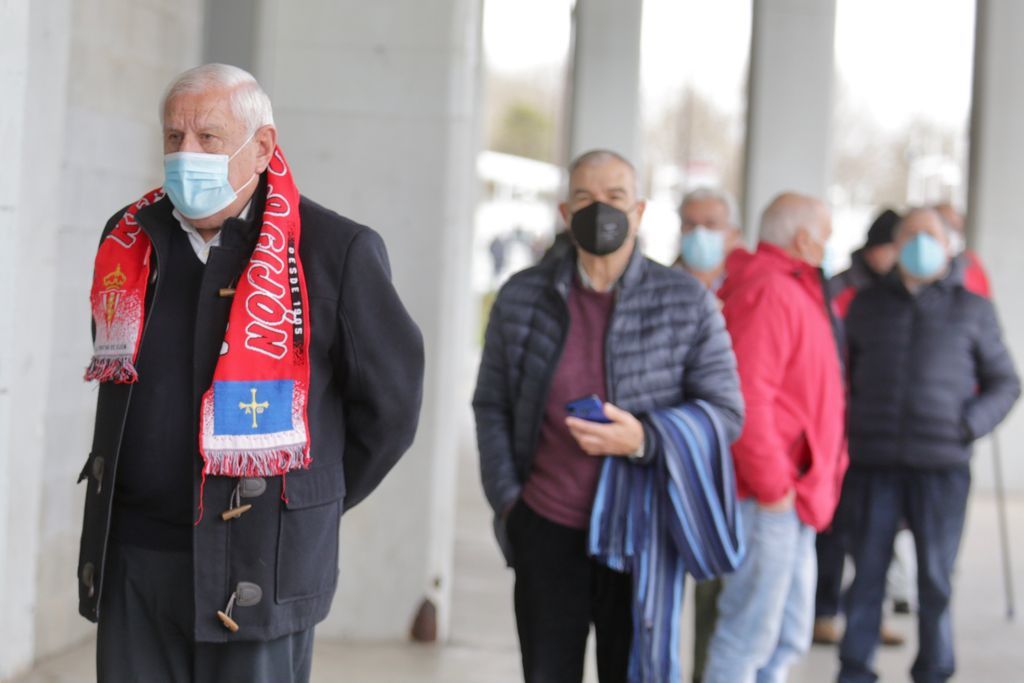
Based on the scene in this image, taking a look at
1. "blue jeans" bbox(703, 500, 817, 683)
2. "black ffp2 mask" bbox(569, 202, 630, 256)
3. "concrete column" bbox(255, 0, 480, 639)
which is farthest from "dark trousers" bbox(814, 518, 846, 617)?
"black ffp2 mask" bbox(569, 202, 630, 256)

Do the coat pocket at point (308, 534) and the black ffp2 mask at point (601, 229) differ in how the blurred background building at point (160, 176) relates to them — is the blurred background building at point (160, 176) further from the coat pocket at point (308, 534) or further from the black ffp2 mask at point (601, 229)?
the black ffp2 mask at point (601, 229)

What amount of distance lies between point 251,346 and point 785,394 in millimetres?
2319

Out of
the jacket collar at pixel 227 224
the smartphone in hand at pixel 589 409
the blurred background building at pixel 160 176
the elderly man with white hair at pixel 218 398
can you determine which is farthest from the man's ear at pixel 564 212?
the blurred background building at pixel 160 176

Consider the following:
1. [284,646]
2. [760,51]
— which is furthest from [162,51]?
[760,51]

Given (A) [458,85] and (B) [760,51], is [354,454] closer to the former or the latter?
(A) [458,85]

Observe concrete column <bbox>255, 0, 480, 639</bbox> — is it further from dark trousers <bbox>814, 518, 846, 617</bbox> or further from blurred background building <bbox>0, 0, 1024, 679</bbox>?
dark trousers <bbox>814, 518, 846, 617</bbox>

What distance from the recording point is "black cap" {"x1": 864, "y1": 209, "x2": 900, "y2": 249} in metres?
6.49

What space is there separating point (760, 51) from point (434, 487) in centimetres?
772

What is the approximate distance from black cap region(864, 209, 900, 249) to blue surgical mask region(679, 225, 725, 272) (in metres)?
0.77

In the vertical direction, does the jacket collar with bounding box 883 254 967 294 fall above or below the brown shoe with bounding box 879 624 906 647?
above

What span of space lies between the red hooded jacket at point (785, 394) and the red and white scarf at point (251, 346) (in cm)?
201

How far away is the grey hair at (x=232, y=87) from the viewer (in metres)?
2.94

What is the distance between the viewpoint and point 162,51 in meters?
6.30

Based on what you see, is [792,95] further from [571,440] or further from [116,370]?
[116,370]
